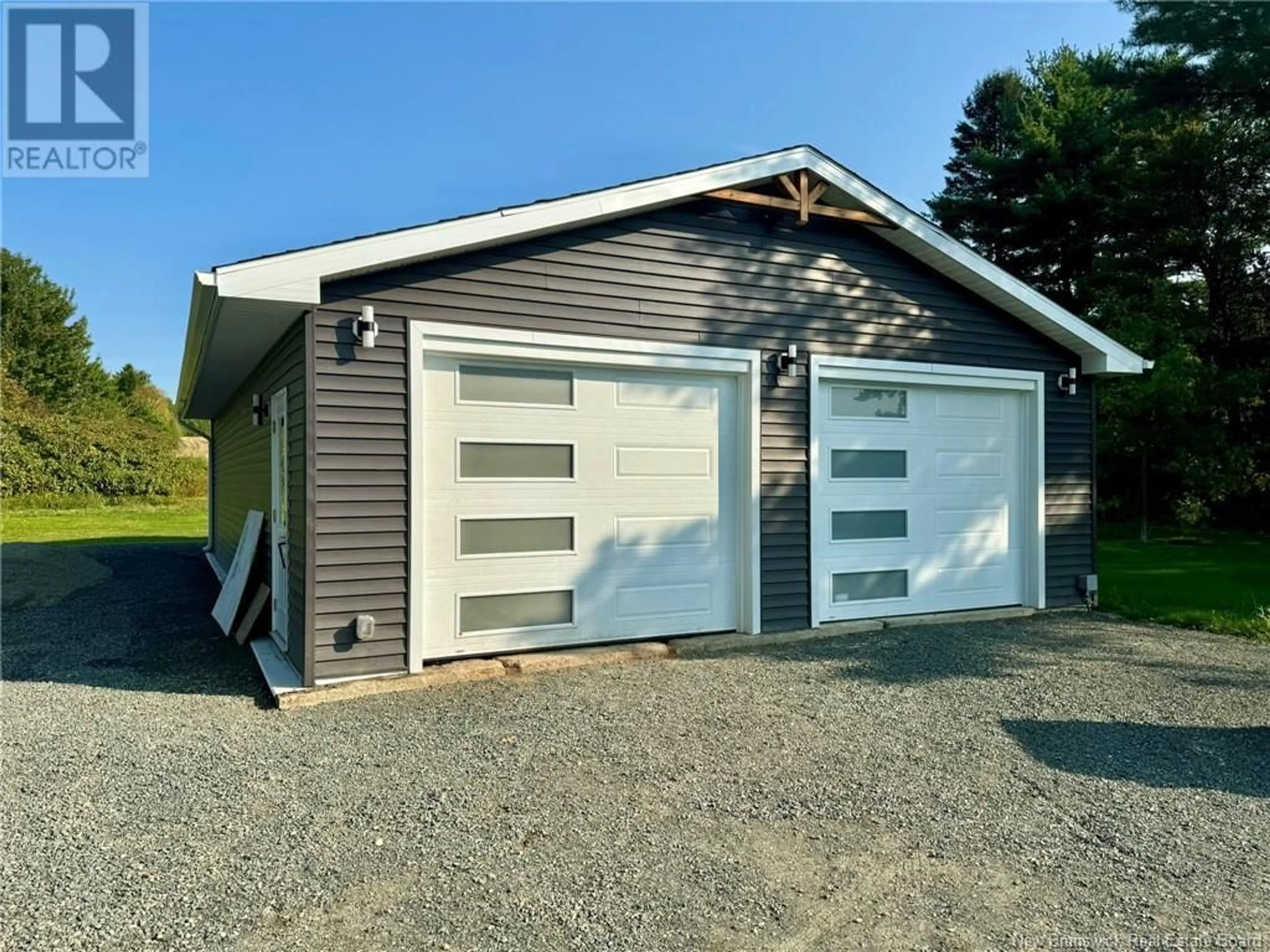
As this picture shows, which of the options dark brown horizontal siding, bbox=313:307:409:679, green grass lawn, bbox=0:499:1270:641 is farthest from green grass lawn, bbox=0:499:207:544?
dark brown horizontal siding, bbox=313:307:409:679

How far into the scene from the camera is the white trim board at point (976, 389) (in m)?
6.36

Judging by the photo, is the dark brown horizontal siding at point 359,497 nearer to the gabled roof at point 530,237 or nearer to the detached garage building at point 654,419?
the detached garage building at point 654,419

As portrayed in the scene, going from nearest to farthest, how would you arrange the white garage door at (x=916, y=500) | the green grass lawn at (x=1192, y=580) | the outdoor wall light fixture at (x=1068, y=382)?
the white garage door at (x=916, y=500) → the green grass lawn at (x=1192, y=580) → the outdoor wall light fixture at (x=1068, y=382)

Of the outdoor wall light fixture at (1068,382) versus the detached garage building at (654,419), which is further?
the outdoor wall light fixture at (1068,382)

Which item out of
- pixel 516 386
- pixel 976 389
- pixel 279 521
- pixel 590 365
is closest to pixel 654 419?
pixel 590 365

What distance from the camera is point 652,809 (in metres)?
3.10

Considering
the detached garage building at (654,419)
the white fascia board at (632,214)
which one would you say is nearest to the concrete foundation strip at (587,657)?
the detached garage building at (654,419)

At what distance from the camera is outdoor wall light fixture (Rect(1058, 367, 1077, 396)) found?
7367 mm

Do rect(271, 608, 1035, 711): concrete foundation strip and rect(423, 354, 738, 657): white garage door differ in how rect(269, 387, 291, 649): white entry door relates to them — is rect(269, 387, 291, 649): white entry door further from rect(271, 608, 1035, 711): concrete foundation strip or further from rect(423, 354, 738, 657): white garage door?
rect(423, 354, 738, 657): white garage door

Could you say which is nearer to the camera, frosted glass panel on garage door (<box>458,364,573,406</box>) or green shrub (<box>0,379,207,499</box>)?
frosted glass panel on garage door (<box>458,364,573,406</box>)

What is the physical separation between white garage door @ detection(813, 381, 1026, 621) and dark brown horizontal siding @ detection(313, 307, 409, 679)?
11.1 ft

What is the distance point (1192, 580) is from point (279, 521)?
35.2 feet

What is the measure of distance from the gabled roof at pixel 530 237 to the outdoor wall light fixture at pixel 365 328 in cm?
26
